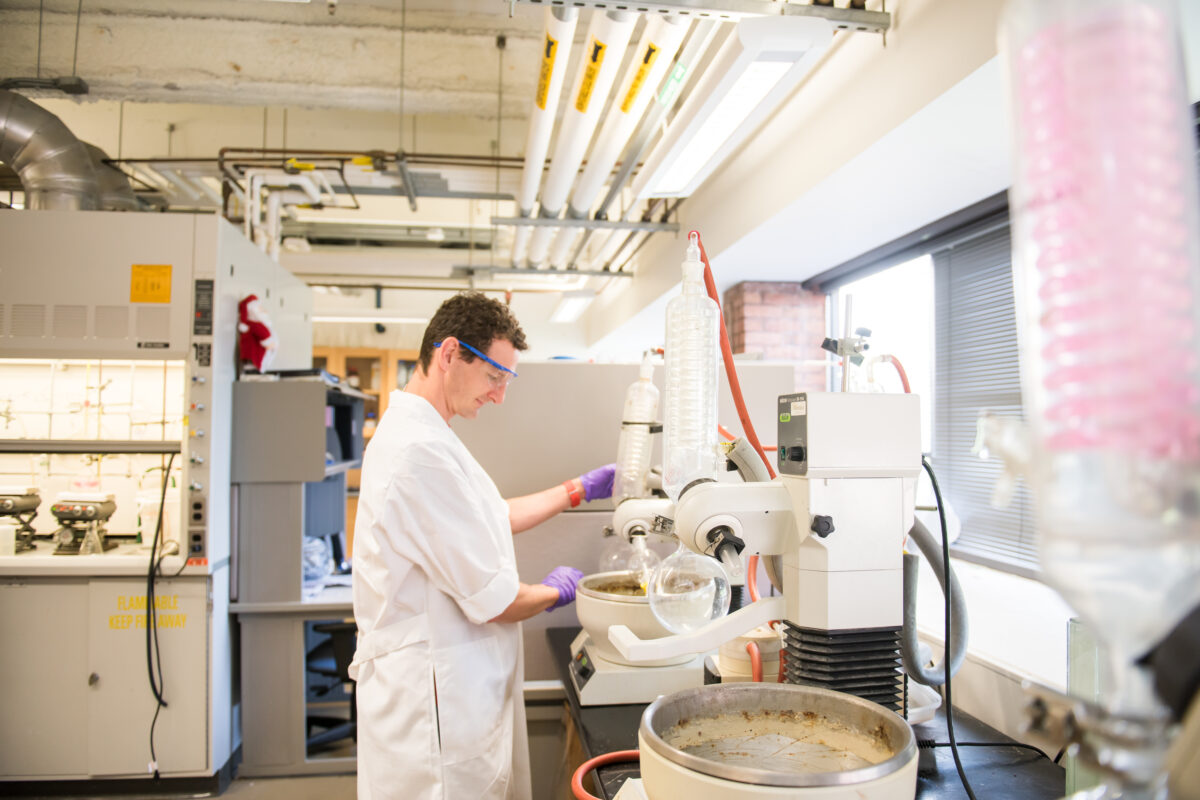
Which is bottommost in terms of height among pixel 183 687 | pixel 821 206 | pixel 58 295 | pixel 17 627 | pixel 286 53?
pixel 183 687

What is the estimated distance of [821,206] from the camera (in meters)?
3.05

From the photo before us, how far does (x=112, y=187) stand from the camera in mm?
3764

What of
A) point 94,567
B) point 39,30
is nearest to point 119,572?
point 94,567

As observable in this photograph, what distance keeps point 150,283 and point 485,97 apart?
1.78 metres

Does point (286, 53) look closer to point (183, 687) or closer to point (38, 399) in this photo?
point (38, 399)

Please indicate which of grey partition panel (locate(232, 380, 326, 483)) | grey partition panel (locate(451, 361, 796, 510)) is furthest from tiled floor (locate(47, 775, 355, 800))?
grey partition panel (locate(451, 361, 796, 510))

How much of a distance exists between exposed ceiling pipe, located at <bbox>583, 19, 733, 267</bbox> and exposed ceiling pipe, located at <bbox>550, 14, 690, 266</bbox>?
0.05 metres

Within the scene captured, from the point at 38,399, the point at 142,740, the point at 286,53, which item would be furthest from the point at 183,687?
the point at 286,53

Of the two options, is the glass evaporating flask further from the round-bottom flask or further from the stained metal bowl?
the round-bottom flask

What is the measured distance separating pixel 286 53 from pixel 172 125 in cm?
178

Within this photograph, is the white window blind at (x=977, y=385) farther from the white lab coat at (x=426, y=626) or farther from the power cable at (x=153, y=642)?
the power cable at (x=153, y=642)

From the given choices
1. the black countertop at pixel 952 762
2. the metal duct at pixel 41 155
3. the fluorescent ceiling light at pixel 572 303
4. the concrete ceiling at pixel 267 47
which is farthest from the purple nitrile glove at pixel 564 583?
the fluorescent ceiling light at pixel 572 303

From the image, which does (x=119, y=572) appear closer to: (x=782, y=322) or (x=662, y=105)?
(x=662, y=105)

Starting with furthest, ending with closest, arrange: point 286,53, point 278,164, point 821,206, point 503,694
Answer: point 278,164 → point 286,53 → point 821,206 → point 503,694
